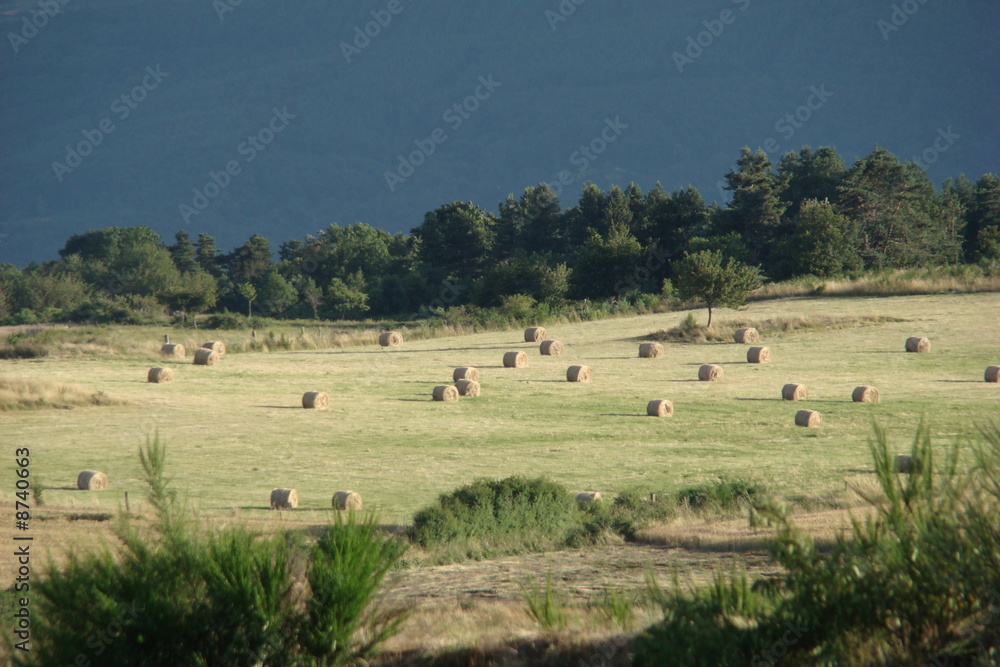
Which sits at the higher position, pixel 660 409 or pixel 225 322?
pixel 225 322

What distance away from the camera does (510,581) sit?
1148cm

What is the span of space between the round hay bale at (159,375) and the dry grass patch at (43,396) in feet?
12.3

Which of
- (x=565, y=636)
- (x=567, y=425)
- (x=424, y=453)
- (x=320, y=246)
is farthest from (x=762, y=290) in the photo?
(x=320, y=246)

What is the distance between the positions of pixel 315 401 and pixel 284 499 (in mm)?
12415

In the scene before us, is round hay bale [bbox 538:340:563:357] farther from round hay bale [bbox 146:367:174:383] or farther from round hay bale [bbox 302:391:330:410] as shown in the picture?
round hay bale [bbox 146:367:174:383]

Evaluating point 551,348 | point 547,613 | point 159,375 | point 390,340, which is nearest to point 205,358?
point 159,375

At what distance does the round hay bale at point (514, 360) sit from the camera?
127 ft

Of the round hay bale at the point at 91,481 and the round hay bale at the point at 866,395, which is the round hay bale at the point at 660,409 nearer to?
the round hay bale at the point at 866,395

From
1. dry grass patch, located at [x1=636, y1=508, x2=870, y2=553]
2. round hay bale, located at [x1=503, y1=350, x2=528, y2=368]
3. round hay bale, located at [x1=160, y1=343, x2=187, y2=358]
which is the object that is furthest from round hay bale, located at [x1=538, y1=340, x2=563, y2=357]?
dry grass patch, located at [x1=636, y1=508, x2=870, y2=553]

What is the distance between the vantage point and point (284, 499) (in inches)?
725

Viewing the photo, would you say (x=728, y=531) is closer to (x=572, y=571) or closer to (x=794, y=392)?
(x=572, y=571)

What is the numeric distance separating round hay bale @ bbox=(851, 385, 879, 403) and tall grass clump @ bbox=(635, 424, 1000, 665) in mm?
22827

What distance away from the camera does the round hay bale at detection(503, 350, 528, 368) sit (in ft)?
127

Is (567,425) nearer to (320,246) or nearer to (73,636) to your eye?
(73,636)
